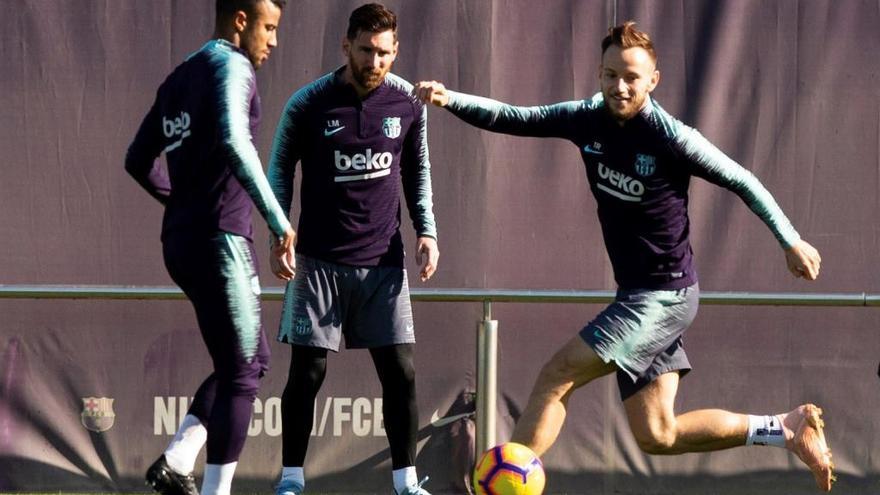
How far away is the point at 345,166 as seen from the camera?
6.65 meters

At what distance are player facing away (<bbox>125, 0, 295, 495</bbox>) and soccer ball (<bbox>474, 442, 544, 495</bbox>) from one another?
102cm

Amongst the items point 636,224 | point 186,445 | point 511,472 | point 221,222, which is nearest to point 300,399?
point 186,445

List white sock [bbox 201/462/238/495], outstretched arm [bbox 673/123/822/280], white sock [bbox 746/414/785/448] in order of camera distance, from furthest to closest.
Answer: white sock [bbox 746/414/785/448] < outstretched arm [bbox 673/123/822/280] < white sock [bbox 201/462/238/495]

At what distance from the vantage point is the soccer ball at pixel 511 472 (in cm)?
625

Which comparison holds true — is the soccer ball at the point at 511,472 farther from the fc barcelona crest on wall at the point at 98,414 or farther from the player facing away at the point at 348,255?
the fc barcelona crest on wall at the point at 98,414

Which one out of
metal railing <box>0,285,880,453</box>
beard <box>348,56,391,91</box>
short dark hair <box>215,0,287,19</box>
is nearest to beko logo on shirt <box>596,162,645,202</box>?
beard <box>348,56,391,91</box>

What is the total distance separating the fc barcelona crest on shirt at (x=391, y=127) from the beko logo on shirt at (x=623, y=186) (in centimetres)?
89

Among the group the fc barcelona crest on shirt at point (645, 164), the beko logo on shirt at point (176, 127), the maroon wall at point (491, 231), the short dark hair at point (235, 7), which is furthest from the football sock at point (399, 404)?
the short dark hair at point (235, 7)

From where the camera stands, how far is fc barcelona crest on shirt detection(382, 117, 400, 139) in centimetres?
670

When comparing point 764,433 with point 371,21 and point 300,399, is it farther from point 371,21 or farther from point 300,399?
point 371,21

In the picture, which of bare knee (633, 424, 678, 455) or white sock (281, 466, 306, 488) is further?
white sock (281, 466, 306, 488)

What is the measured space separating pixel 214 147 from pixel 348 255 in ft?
3.50

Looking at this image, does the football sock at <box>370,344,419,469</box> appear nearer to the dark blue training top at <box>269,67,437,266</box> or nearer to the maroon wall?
the dark blue training top at <box>269,67,437,266</box>

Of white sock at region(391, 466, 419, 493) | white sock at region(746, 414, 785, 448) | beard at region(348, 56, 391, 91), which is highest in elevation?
beard at region(348, 56, 391, 91)
